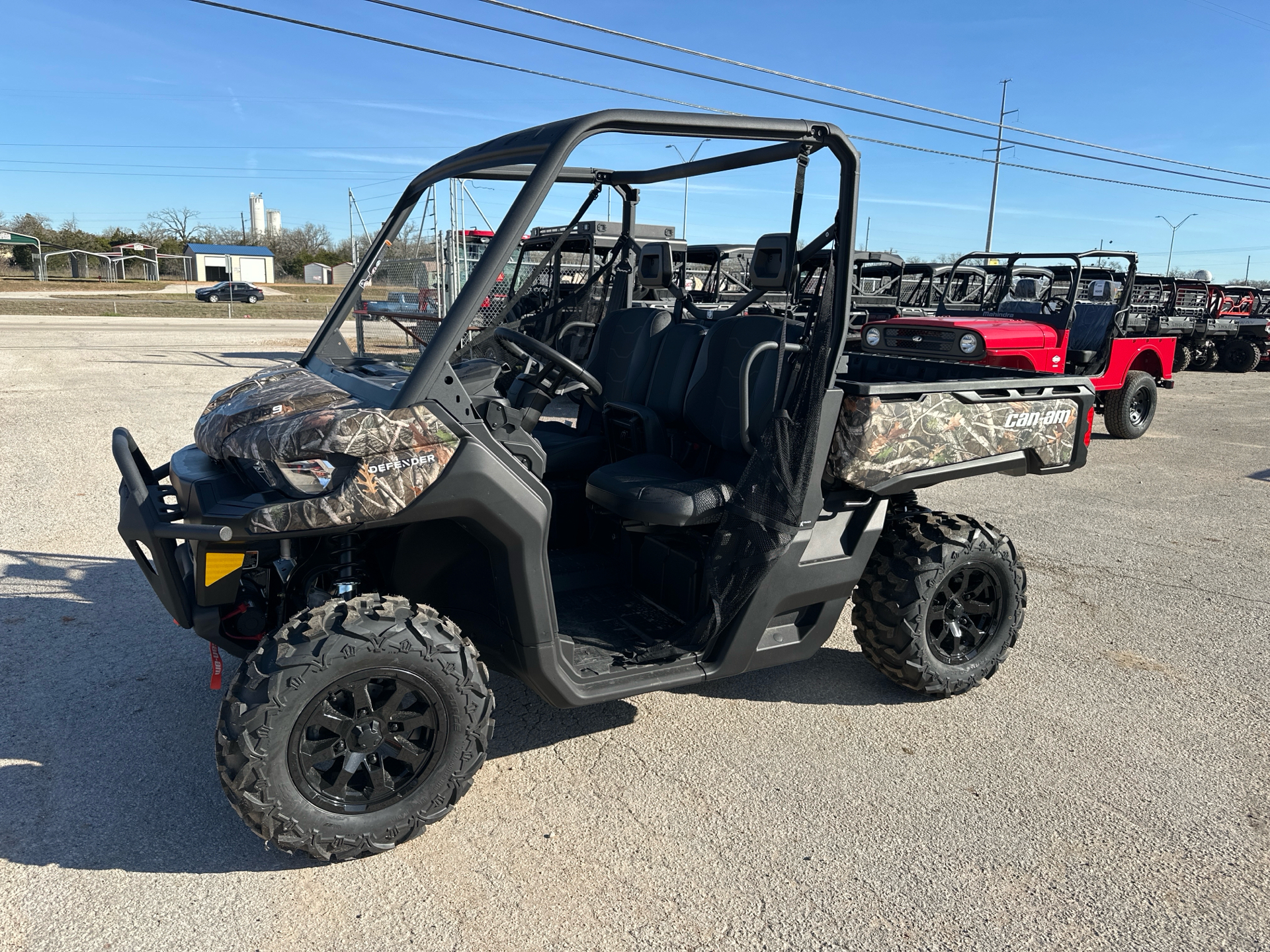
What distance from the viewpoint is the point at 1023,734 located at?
3533 millimetres

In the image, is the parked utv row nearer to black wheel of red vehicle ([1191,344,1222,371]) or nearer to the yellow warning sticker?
the yellow warning sticker

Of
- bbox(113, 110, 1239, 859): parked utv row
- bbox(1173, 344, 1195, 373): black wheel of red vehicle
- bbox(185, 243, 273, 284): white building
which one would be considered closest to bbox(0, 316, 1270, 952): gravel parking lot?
bbox(113, 110, 1239, 859): parked utv row

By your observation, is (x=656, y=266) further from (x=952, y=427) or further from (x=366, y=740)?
(x=366, y=740)

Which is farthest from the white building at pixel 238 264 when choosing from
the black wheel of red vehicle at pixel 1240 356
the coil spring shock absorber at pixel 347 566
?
the coil spring shock absorber at pixel 347 566

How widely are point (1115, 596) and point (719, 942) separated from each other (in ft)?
12.0

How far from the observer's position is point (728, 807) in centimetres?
299

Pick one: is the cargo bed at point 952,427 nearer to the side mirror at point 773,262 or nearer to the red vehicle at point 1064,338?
the side mirror at point 773,262

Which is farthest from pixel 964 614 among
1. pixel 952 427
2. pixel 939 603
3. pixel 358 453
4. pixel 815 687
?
pixel 358 453

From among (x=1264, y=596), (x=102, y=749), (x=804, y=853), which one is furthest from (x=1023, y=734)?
(x=102, y=749)

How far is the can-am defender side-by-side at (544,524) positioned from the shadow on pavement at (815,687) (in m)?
0.21

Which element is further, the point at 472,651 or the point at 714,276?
the point at 714,276

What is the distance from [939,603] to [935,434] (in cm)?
78

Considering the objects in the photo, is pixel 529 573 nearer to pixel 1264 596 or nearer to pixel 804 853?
pixel 804 853

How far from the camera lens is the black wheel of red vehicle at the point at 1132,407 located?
10.4 m
